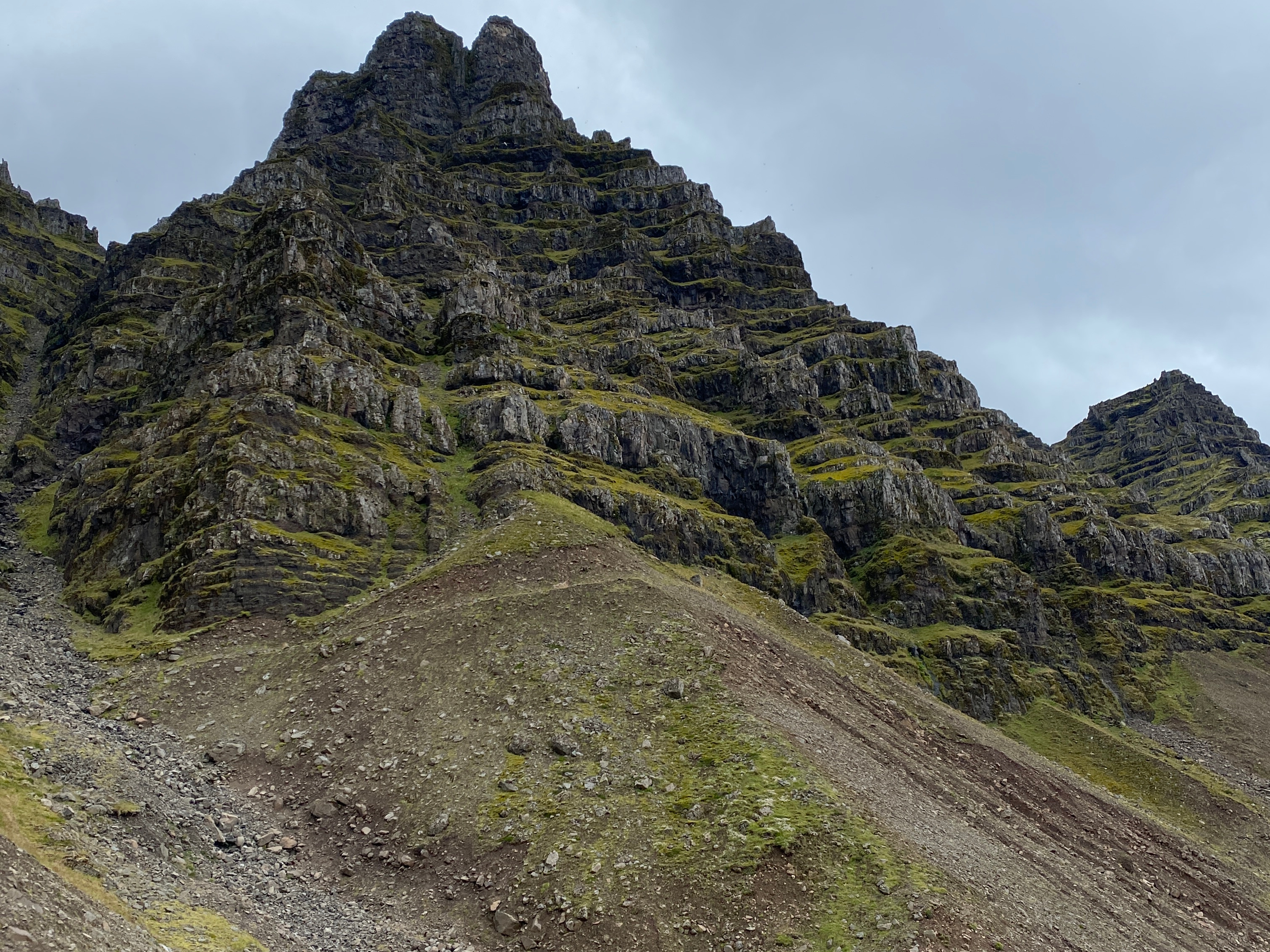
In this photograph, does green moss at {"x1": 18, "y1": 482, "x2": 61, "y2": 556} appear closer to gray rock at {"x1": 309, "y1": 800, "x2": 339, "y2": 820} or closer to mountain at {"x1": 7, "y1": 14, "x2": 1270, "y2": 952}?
mountain at {"x1": 7, "y1": 14, "x2": 1270, "y2": 952}

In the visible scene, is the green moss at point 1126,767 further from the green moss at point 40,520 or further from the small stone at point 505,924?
the green moss at point 40,520

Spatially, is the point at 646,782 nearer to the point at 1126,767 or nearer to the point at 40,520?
the point at 1126,767

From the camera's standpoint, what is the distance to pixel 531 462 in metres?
81.8

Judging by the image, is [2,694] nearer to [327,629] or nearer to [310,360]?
[327,629]

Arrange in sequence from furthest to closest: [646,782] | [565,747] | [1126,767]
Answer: [1126,767] → [565,747] → [646,782]

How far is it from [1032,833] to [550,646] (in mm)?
30912

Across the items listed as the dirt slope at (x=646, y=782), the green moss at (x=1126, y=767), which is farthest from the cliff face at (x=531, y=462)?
the dirt slope at (x=646, y=782)

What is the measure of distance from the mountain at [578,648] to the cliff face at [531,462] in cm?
57

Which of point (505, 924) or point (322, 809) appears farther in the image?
point (322, 809)

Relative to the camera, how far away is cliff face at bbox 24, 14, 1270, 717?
2502 inches

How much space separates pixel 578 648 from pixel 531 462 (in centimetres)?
3797

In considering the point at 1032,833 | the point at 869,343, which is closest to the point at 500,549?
the point at 1032,833

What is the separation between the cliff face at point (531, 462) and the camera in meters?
63.6

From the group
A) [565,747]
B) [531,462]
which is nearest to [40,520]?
[531,462]
